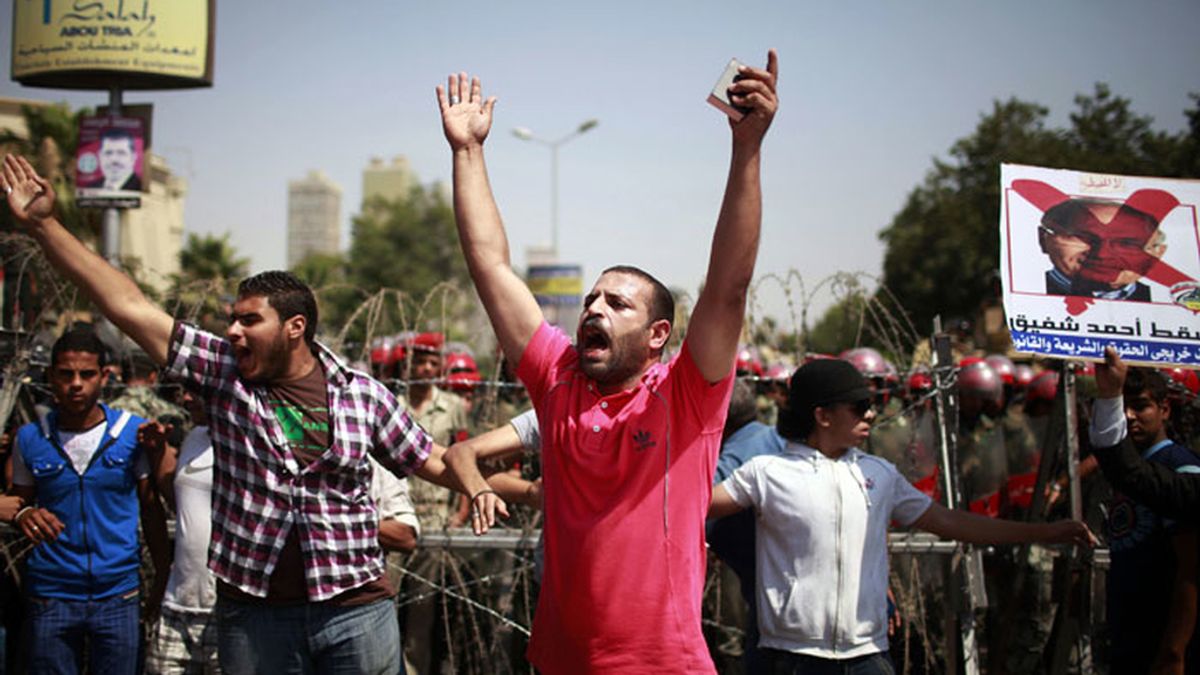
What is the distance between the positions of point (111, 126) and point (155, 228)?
3694 centimetres

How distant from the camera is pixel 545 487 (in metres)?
2.74

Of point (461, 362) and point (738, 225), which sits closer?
point (738, 225)

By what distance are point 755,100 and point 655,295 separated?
0.67 meters

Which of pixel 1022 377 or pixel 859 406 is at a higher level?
pixel 1022 377

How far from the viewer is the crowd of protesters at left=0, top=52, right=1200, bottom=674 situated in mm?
2551

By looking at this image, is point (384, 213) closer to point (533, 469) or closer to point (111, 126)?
point (111, 126)

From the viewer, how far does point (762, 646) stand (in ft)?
11.8

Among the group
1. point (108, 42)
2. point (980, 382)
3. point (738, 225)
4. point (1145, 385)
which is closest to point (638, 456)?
point (738, 225)

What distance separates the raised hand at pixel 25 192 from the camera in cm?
308

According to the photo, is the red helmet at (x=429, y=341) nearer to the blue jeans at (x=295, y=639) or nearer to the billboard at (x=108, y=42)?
the blue jeans at (x=295, y=639)

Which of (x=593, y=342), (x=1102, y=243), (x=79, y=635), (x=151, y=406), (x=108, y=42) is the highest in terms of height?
(x=108, y=42)

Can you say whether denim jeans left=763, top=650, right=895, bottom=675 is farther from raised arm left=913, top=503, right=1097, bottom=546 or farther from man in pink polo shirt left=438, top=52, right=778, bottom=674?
man in pink polo shirt left=438, top=52, right=778, bottom=674

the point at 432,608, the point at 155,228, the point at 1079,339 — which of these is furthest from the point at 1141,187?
the point at 155,228

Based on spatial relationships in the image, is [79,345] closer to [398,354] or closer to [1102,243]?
[398,354]
